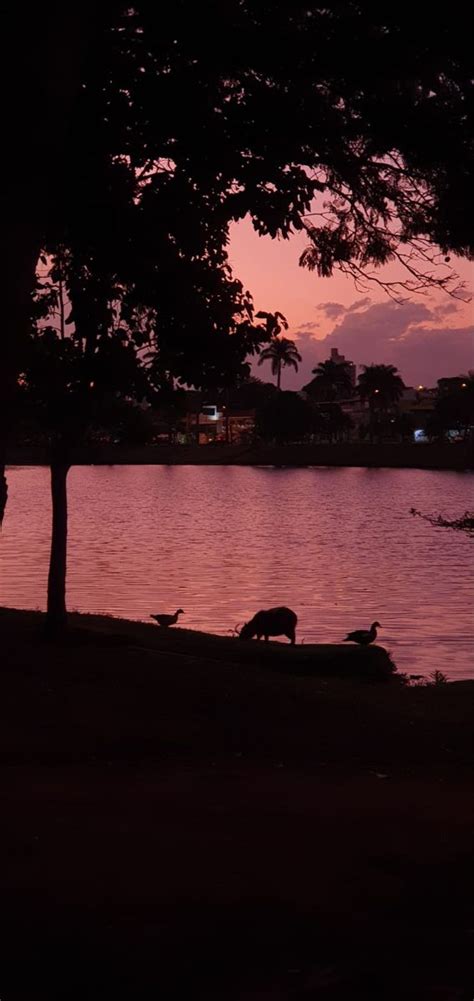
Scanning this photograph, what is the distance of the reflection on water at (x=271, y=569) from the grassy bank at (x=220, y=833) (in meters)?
11.1

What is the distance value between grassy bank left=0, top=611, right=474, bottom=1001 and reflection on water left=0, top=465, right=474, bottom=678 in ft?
36.5

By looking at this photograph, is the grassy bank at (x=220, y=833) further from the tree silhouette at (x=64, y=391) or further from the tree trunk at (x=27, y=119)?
the tree trunk at (x=27, y=119)

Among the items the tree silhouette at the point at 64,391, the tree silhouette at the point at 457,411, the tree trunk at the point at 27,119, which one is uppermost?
the tree silhouette at the point at 457,411

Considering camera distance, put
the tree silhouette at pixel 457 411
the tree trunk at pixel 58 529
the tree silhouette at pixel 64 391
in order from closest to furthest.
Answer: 1. the tree silhouette at pixel 64 391
2. the tree trunk at pixel 58 529
3. the tree silhouette at pixel 457 411

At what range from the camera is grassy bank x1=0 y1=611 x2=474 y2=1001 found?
5629 mm

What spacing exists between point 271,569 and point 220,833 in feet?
136

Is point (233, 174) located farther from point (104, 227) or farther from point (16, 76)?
point (16, 76)

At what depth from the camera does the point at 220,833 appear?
310 inches

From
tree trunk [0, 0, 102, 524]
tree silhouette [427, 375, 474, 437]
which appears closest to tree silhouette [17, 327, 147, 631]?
tree trunk [0, 0, 102, 524]

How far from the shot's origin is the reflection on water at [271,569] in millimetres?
31109

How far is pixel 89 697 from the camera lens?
1192cm

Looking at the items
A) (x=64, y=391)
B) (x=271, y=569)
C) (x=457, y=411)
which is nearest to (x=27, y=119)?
(x=64, y=391)

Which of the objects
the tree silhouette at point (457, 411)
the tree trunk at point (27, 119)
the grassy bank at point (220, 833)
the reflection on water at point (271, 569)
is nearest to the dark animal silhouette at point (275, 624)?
the reflection on water at point (271, 569)

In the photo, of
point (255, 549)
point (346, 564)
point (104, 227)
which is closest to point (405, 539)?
point (255, 549)
